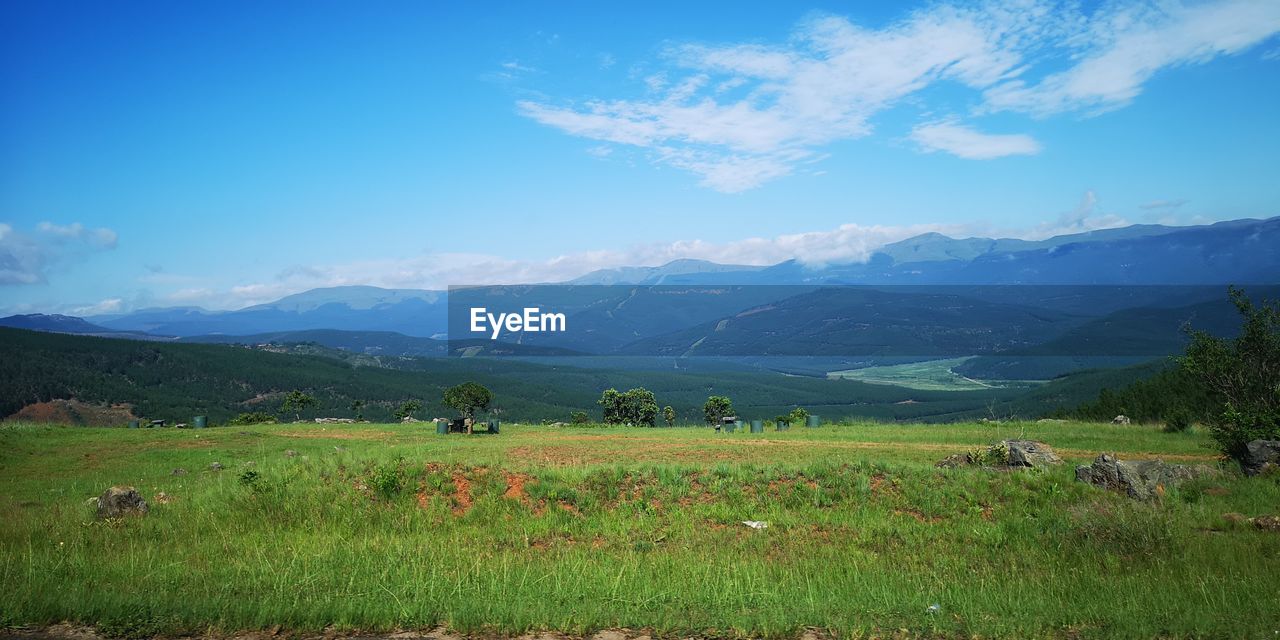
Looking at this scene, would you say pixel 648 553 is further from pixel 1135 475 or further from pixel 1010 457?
pixel 1010 457

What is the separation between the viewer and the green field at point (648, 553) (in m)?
7.16

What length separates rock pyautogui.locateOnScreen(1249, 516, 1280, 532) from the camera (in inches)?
452

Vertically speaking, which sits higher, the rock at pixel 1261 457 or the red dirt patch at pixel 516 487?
the red dirt patch at pixel 516 487

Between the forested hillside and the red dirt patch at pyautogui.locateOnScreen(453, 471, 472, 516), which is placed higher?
the red dirt patch at pyautogui.locateOnScreen(453, 471, 472, 516)

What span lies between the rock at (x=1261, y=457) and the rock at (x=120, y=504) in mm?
23344

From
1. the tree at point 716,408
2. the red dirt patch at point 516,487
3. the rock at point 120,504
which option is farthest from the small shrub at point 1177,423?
the tree at point 716,408

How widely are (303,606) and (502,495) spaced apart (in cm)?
667

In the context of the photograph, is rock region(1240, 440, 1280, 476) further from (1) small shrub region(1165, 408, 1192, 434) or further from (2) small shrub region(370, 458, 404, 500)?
(2) small shrub region(370, 458, 404, 500)

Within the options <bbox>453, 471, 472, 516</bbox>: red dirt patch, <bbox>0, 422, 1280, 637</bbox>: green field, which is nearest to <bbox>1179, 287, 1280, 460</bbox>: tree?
<bbox>0, 422, 1280, 637</bbox>: green field

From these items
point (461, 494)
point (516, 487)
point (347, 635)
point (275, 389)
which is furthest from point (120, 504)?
point (275, 389)

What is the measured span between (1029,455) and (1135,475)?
3.33 metres

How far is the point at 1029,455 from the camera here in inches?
706

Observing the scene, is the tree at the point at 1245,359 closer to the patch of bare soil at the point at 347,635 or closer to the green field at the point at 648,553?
the green field at the point at 648,553

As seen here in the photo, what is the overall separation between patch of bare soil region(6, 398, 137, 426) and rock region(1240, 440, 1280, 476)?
305ft
